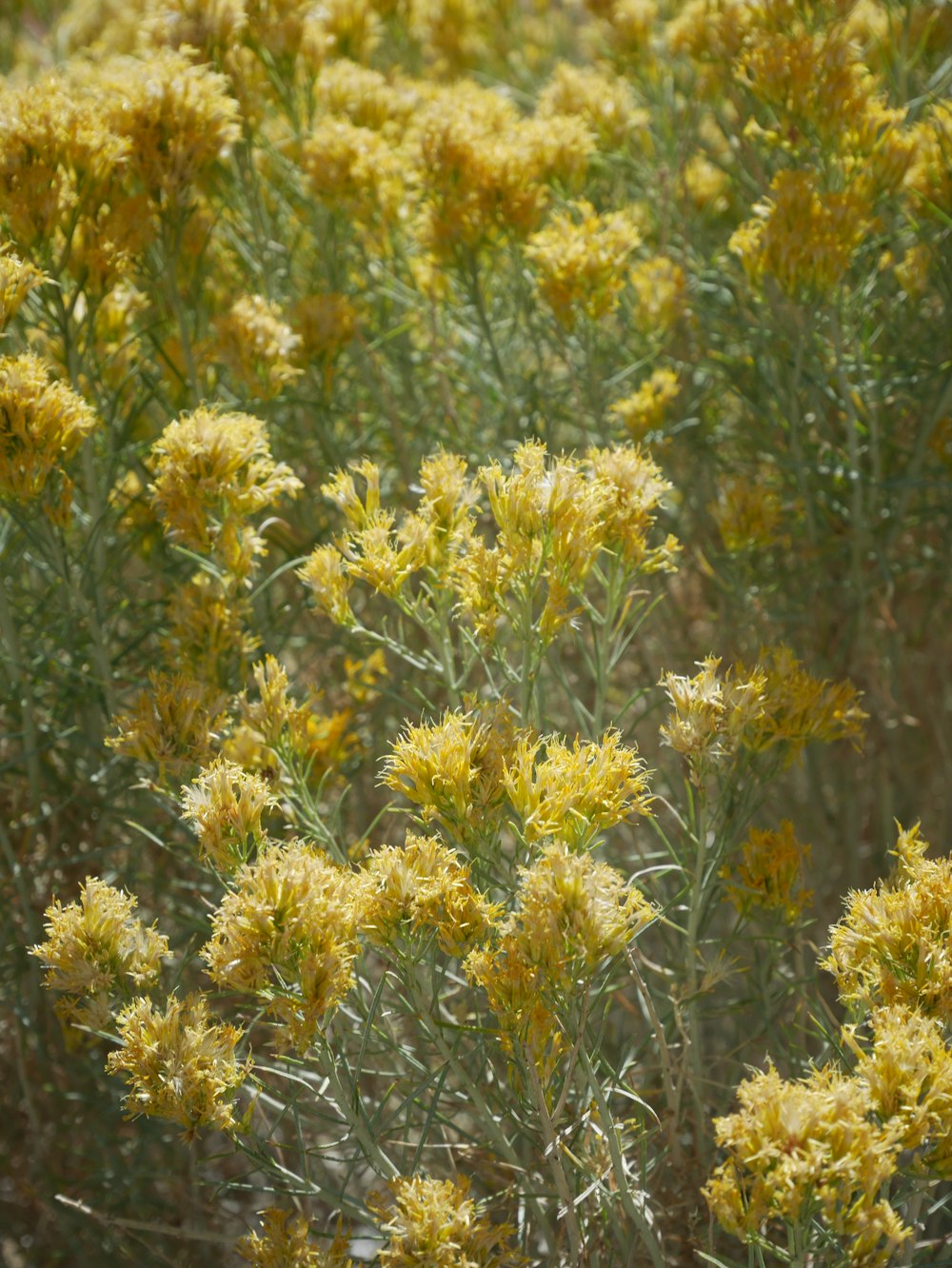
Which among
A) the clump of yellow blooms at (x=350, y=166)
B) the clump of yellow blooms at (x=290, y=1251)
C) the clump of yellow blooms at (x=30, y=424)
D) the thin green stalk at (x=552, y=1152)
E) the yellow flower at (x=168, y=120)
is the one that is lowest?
the clump of yellow blooms at (x=290, y=1251)

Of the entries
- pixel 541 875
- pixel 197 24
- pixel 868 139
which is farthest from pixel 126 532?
pixel 868 139

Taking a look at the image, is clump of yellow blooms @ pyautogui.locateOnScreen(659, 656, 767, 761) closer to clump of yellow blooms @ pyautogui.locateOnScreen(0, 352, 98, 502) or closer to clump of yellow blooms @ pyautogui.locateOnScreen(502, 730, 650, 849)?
clump of yellow blooms @ pyautogui.locateOnScreen(502, 730, 650, 849)

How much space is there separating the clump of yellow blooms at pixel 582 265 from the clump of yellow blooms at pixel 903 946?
90 centimetres

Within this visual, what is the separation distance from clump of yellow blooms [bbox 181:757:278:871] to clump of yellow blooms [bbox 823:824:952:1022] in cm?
58

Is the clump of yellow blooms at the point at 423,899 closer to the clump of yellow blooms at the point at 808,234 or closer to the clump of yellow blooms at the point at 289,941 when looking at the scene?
the clump of yellow blooms at the point at 289,941

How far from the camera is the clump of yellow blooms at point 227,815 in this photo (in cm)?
114

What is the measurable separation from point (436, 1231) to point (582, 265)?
1.21 m

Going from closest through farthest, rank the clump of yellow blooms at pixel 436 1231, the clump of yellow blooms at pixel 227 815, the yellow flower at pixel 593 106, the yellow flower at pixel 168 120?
the clump of yellow blooms at pixel 436 1231 < the clump of yellow blooms at pixel 227 815 < the yellow flower at pixel 168 120 < the yellow flower at pixel 593 106

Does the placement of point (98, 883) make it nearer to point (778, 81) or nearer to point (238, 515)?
point (238, 515)

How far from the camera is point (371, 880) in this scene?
1089 mm

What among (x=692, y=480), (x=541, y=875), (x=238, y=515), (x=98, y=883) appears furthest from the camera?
(x=692, y=480)

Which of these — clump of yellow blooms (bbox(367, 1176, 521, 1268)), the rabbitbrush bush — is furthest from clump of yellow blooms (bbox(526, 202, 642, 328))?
clump of yellow blooms (bbox(367, 1176, 521, 1268))

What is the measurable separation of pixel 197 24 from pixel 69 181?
0.44 meters

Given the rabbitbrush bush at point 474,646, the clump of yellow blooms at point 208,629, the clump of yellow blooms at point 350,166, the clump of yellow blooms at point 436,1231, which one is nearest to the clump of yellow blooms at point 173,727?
the rabbitbrush bush at point 474,646
